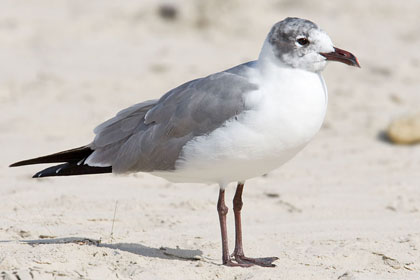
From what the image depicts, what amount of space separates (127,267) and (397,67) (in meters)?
5.79

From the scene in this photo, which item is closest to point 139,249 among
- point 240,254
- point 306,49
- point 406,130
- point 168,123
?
point 240,254

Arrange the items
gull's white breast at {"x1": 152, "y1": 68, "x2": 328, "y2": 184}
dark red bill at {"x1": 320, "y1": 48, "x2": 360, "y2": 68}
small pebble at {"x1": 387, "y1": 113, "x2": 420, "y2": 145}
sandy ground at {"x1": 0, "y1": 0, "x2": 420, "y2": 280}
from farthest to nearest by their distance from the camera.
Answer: small pebble at {"x1": 387, "y1": 113, "x2": 420, "y2": 145} → sandy ground at {"x1": 0, "y1": 0, "x2": 420, "y2": 280} → dark red bill at {"x1": 320, "y1": 48, "x2": 360, "y2": 68} → gull's white breast at {"x1": 152, "y1": 68, "x2": 328, "y2": 184}

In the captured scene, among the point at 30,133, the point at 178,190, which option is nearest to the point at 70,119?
the point at 30,133

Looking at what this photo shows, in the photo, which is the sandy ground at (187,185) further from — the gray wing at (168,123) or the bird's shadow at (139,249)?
the gray wing at (168,123)

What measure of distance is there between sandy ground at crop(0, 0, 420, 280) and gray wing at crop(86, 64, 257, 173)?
0.48 m

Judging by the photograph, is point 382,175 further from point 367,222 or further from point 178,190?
point 178,190

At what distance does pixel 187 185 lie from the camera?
5.76 m

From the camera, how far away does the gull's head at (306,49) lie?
390 centimetres

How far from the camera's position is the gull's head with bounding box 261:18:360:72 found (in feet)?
12.8

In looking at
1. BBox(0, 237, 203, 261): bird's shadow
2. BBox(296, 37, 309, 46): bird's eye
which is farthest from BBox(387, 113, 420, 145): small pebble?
BBox(296, 37, 309, 46): bird's eye

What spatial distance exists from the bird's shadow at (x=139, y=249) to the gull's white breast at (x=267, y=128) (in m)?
0.53

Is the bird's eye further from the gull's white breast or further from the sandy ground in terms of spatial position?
the sandy ground

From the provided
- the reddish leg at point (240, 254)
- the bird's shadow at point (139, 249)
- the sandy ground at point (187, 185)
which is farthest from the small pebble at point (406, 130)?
the bird's shadow at point (139, 249)

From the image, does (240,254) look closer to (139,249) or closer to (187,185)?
(139,249)
